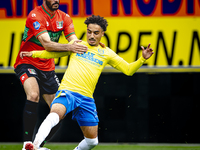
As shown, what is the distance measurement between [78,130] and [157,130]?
1.14m

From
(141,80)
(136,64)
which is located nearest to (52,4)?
(136,64)

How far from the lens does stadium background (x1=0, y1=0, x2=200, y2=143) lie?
5.34 metres

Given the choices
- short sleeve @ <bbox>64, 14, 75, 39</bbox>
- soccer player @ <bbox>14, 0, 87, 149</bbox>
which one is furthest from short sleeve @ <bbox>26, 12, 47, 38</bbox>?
short sleeve @ <bbox>64, 14, 75, 39</bbox>

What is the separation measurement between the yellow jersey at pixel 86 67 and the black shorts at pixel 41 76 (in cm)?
46

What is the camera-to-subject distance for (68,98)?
11.6ft

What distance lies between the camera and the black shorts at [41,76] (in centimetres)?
426

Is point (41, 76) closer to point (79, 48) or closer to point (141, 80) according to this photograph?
point (79, 48)

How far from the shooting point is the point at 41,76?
4469 millimetres

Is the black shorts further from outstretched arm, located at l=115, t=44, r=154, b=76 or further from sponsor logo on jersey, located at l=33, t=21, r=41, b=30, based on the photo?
outstretched arm, located at l=115, t=44, r=154, b=76

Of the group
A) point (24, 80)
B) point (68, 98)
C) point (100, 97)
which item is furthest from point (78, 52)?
point (100, 97)

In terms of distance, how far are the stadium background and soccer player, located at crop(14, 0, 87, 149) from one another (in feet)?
3.14

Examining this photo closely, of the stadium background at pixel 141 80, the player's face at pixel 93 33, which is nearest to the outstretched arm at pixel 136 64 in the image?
the player's face at pixel 93 33

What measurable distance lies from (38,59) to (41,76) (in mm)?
212

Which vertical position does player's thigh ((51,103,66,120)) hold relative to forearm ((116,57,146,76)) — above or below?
below
